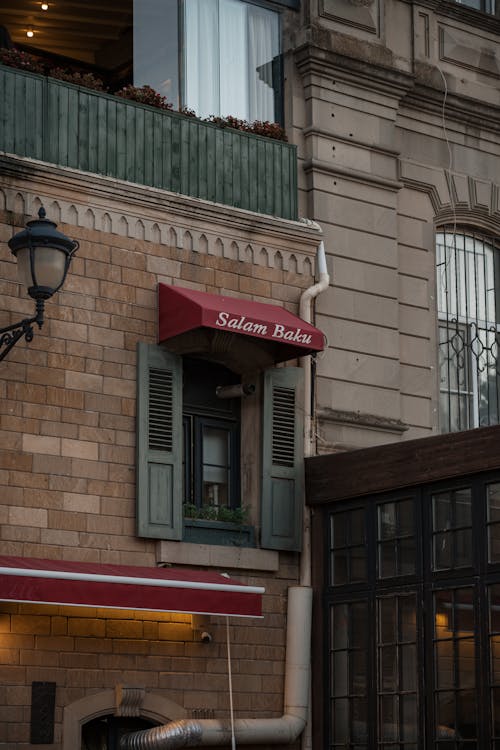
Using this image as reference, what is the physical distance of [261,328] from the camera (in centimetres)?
1747

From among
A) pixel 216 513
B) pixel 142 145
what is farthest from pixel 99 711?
pixel 142 145

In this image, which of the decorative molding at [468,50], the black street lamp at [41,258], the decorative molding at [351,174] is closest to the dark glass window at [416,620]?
the decorative molding at [351,174]

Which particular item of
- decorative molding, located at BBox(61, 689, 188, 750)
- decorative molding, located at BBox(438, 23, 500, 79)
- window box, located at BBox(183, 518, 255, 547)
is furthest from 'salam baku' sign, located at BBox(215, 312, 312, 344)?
decorative molding, located at BBox(438, 23, 500, 79)

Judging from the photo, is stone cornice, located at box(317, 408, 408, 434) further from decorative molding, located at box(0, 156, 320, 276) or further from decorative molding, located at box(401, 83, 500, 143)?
decorative molding, located at box(401, 83, 500, 143)

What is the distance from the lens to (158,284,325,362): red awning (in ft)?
56.1

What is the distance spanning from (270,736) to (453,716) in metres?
2.13

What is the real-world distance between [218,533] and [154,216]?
3677 mm

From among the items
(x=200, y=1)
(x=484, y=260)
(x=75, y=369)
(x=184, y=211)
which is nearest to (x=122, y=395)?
(x=75, y=369)

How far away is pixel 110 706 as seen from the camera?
16453 millimetres

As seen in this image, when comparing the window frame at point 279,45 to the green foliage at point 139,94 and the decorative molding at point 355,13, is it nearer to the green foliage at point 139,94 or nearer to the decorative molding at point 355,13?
the green foliage at point 139,94

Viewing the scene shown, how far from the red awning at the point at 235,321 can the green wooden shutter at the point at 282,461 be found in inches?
20.9

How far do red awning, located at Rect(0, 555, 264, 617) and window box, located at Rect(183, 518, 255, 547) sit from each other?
0.60 metres

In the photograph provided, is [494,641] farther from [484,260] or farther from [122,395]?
[484,260]

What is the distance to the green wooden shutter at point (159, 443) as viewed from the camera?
55.9 ft
